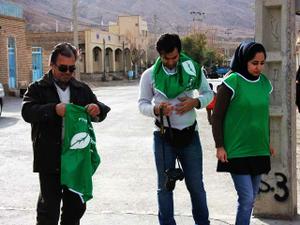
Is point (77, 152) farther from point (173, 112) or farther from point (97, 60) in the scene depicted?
point (97, 60)

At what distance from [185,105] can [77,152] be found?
95 cm

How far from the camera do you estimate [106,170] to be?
8.47m

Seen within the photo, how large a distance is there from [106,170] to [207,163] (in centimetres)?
161

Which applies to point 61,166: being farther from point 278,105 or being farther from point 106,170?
point 106,170

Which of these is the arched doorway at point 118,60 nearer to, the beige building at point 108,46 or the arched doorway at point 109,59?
the beige building at point 108,46

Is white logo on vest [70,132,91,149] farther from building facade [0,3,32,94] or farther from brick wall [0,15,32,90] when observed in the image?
brick wall [0,15,32,90]

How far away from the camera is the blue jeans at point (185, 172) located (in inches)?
183

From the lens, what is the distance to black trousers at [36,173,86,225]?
418cm

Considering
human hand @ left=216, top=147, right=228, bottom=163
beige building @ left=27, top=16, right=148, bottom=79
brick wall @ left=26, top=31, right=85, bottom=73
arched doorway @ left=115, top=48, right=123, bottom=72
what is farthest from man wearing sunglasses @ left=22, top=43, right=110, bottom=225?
arched doorway @ left=115, top=48, right=123, bottom=72

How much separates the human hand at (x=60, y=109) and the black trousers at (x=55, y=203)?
48cm

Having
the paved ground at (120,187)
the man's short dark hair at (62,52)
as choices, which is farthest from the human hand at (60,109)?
the paved ground at (120,187)

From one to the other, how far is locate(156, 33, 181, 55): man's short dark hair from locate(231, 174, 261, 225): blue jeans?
112 cm

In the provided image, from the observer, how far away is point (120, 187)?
730cm

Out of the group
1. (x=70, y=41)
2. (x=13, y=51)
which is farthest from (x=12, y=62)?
(x=70, y=41)
